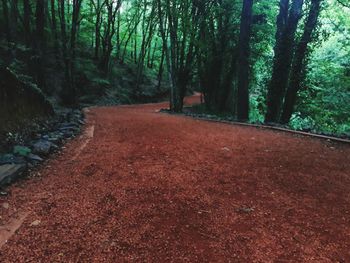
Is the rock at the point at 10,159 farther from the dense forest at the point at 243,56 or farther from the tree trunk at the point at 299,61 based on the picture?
the tree trunk at the point at 299,61

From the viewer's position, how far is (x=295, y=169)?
428 cm

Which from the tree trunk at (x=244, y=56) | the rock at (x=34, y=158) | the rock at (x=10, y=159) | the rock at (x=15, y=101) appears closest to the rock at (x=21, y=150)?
the rock at (x=34, y=158)

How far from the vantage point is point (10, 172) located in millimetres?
3818

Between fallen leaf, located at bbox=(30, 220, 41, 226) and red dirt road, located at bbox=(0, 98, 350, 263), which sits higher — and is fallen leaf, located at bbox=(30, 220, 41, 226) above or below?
below

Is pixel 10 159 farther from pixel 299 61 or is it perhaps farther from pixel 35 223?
pixel 299 61

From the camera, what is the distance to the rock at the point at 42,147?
498cm

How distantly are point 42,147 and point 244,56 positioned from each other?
6804 mm

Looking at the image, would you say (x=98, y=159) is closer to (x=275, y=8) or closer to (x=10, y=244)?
(x=10, y=244)

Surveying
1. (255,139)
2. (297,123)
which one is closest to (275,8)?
(297,123)

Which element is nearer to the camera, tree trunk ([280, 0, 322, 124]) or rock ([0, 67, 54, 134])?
rock ([0, 67, 54, 134])

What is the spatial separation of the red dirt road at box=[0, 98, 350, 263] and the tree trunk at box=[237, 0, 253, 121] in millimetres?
4539

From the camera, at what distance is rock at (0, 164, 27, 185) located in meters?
3.67

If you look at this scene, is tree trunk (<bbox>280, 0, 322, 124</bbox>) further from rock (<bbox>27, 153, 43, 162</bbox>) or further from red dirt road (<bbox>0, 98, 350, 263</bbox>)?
rock (<bbox>27, 153, 43, 162</bbox>)

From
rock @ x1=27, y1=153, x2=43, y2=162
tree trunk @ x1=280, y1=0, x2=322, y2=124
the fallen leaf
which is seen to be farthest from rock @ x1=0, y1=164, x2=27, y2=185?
tree trunk @ x1=280, y1=0, x2=322, y2=124
